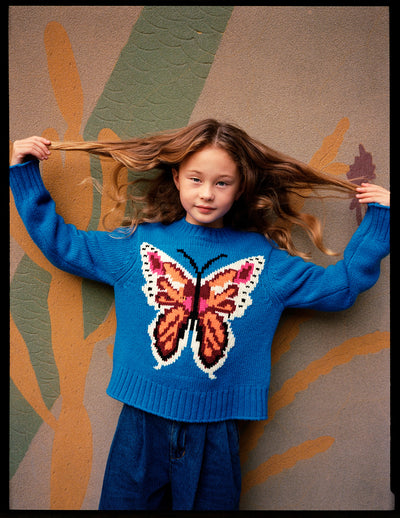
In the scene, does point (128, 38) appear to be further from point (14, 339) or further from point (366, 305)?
point (366, 305)

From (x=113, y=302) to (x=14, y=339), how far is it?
12.3 inches

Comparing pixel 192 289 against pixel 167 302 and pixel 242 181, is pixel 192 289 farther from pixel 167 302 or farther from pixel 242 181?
pixel 242 181

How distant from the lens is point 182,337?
1.02 metres

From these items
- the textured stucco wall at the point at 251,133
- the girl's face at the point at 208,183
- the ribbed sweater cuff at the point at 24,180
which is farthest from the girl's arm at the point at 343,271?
the ribbed sweater cuff at the point at 24,180

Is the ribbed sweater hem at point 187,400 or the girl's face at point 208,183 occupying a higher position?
the girl's face at point 208,183

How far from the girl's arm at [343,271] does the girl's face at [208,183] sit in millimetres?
217

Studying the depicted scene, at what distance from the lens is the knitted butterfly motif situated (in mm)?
1018

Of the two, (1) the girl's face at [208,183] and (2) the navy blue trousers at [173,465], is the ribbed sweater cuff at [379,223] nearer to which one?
(1) the girl's face at [208,183]

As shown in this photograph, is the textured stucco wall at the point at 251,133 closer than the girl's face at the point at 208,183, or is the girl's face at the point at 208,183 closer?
the girl's face at the point at 208,183

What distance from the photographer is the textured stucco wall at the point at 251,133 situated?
3.79ft

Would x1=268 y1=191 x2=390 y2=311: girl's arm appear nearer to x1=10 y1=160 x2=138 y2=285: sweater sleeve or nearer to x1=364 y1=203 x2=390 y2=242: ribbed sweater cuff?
x1=364 y1=203 x2=390 y2=242: ribbed sweater cuff

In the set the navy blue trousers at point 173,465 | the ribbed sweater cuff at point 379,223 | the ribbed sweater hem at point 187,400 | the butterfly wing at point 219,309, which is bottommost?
the navy blue trousers at point 173,465

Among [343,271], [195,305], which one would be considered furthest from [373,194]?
[195,305]

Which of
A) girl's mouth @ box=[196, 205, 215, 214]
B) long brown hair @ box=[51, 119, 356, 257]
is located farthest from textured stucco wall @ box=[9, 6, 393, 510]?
girl's mouth @ box=[196, 205, 215, 214]
